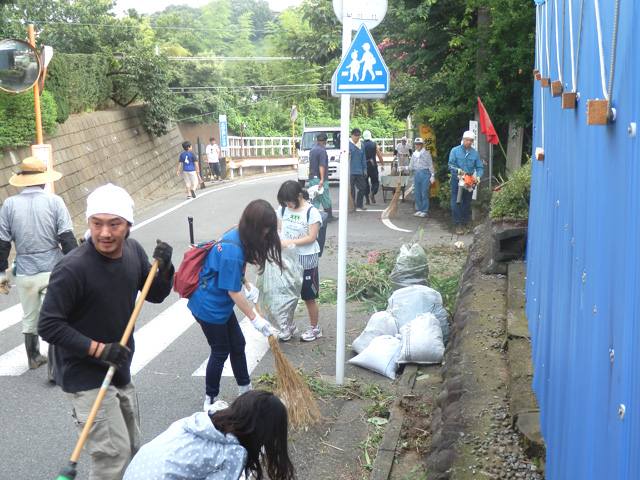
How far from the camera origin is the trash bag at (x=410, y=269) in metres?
→ 8.15

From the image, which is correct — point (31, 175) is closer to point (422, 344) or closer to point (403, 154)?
point (422, 344)

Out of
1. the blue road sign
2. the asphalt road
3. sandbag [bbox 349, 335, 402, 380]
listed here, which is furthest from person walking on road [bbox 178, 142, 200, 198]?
the blue road sign

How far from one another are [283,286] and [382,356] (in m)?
1.29

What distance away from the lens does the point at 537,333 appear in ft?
15.1

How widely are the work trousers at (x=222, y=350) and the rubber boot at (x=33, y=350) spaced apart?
218cm

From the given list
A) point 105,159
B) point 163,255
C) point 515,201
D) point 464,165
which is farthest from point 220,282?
point 105,159

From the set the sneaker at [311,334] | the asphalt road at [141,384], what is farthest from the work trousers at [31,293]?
the sneaker at [311,334]

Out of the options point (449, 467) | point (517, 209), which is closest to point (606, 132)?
point (449, 467)

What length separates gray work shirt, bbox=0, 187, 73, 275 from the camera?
20.2 feet

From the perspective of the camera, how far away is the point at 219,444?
113 inches

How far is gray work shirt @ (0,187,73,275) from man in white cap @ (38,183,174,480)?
2.71 metres

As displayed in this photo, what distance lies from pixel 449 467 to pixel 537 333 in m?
1.17

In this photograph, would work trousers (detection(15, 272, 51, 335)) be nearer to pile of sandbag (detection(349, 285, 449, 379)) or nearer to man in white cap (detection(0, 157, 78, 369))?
man in white cap (detection(0, 157, 78, 369))

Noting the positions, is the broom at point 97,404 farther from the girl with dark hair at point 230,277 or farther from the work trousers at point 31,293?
the work trousers at point 31,293
